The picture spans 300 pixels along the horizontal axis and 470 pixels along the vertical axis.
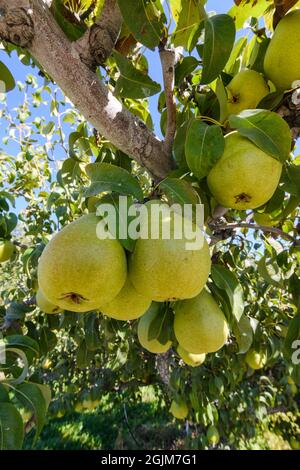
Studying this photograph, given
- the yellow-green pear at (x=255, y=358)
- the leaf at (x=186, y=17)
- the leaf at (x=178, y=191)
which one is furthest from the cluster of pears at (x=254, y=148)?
the yellow-green pear at (x=255, y=358)

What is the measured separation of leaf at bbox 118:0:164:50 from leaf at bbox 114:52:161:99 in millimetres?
82

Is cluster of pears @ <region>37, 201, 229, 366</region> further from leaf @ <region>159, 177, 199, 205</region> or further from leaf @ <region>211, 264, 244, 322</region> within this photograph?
leaf @ <region>211, 264, 244, 322</region>

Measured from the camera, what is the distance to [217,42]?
935 millimetres

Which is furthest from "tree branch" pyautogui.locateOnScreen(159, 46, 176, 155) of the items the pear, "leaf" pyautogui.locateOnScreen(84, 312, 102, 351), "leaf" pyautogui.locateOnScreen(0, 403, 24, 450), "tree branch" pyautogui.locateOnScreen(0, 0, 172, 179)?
"leaf" pyautogui.locateOnScreen(84, 312, 102, 351)

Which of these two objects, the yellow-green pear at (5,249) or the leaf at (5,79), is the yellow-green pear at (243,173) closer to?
the leaf at (5,79)

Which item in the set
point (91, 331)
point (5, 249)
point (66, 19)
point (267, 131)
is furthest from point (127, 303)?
point (5, 249)

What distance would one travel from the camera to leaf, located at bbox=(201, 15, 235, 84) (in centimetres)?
93

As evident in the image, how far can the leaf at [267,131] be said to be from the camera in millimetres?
849

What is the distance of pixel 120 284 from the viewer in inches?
30.7

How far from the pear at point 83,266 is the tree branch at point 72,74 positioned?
0.32m

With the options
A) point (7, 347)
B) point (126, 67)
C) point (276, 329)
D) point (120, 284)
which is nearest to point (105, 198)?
point (120, 284)

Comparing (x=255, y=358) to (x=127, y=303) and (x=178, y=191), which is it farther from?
(x=178, y=191)

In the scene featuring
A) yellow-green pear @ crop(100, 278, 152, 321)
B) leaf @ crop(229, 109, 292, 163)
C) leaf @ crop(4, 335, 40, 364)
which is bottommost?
leaf @ crop(4, 335, 40, 364)

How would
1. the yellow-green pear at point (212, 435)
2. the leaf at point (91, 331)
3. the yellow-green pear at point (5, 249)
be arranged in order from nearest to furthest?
the leaf at point (91, 331) < the yellow-green pear at point (5, 249) < the yellow-green pear at point (212, 435)
